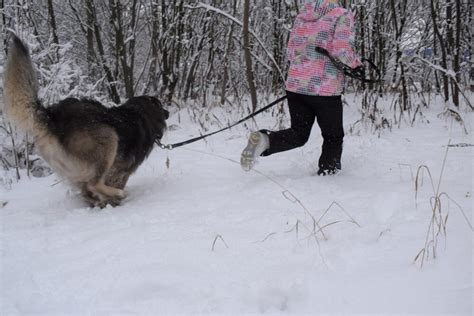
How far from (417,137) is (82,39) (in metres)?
11.9

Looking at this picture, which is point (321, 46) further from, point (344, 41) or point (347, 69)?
point (347, 69)

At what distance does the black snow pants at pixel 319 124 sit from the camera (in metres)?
3.47

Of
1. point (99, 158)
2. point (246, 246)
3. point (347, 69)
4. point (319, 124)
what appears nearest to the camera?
point (246, 246)

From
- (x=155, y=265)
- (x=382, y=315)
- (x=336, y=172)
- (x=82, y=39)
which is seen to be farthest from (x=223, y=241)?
(x=82, y=39)

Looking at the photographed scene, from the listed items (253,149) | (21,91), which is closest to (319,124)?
(253,149)

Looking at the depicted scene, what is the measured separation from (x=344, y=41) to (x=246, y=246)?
6.32 ft

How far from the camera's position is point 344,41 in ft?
10.7

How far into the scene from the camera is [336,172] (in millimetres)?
3646

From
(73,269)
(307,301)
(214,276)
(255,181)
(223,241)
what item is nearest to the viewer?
(307,301)

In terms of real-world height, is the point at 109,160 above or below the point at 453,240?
above

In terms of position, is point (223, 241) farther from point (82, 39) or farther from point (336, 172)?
point (82, 39)

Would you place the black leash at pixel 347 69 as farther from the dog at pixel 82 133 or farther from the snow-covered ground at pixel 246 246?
the dog at pixel 82 133

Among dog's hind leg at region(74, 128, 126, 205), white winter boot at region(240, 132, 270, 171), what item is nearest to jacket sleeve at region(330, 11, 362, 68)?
white winter boot at region(240, 132, 270, 171)

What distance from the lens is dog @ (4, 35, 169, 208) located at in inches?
112
